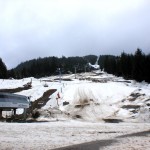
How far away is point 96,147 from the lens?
97.8 feet

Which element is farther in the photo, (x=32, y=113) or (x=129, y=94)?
(x=129, y=94)

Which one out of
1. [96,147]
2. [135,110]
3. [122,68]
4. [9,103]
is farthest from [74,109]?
[122,68]

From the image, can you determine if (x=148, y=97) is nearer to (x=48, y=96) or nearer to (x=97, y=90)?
(x=97, y=90)

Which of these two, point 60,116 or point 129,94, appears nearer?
point 60,116

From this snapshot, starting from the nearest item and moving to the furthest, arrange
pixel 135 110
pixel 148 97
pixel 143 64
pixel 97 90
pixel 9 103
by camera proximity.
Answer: pixel 9 103, pixel 135 110, pixel 148 97, pixel 97 90, pixel 143 64

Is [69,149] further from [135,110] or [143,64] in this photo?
[143,64]

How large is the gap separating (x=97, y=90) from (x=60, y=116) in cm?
3790

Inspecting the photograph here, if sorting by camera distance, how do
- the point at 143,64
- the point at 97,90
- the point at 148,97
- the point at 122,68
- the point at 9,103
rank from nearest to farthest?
the point at 9,103 < the point at 148,97 < the point at 97,90 < the point at 143,64 < the point at 122,68

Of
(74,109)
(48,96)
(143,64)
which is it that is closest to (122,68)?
(143,64)

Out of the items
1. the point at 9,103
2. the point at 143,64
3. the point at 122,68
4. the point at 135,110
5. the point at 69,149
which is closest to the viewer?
the point at 69,149

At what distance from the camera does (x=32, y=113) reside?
7119 centimetres

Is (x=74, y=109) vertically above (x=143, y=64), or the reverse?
(x=143, y=64)

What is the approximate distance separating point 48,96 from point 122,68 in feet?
221

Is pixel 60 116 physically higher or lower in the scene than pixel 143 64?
lower
